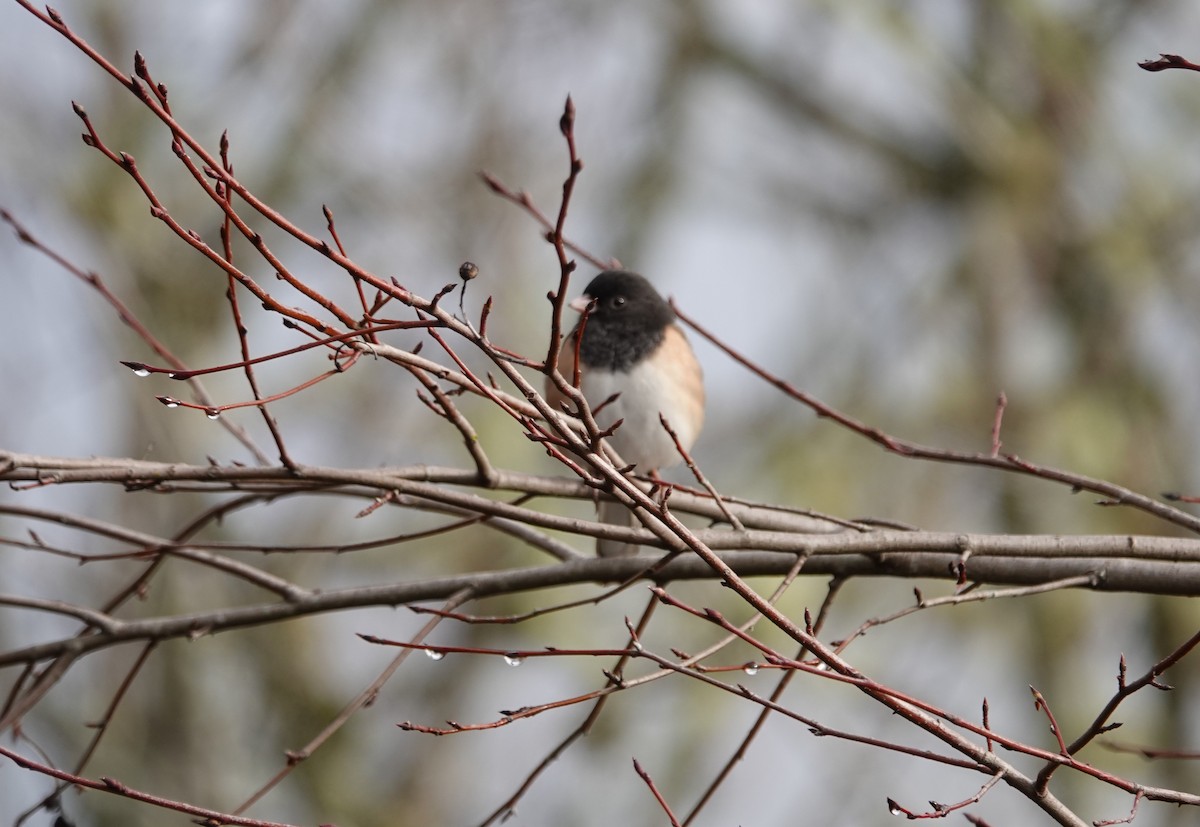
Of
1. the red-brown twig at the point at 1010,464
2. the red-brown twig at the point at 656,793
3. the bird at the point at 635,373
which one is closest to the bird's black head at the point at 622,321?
the bird at the point at 635,373

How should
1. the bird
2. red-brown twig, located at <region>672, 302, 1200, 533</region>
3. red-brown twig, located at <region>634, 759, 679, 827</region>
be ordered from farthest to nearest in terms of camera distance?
the bird
red-brown twig, located at <region>672, 302, 1200, 533</region>
red-brown twig, located at <region>634, 759, 679, 827</region>

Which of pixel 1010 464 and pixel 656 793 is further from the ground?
pixel 1010 464

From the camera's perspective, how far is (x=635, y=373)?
313 centimetres

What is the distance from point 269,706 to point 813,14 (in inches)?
180

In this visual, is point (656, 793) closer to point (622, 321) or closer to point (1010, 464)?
point (1010, 464)

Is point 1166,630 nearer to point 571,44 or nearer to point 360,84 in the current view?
point 571,44

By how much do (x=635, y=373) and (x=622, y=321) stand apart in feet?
0.57

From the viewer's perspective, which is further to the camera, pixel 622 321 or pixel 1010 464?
pixel 622 321

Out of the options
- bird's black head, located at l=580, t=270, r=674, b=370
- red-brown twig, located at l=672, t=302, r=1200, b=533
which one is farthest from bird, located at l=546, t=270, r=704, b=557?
red-brown twig, located at l=672, t=302, r=1200, b=533

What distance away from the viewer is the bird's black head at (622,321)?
3.15m

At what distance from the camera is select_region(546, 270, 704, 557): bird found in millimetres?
3117

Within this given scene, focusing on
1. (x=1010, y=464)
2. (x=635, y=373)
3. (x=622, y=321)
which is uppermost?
(x=622, y=321)

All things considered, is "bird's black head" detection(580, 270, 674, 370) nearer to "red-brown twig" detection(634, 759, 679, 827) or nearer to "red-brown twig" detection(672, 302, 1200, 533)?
"red-brown twig" detection(672, 302, 1200, 533)

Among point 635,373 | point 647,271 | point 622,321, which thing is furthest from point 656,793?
point 647,271
